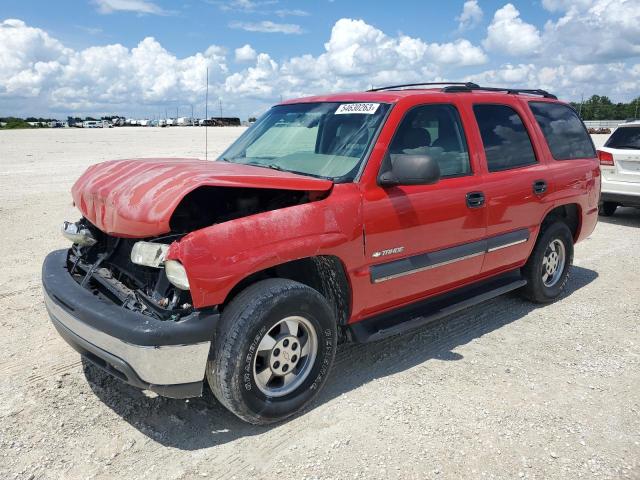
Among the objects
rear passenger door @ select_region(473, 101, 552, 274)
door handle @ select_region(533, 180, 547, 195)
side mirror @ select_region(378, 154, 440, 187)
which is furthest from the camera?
door handle @ select_region(533, 180, 547, 195)

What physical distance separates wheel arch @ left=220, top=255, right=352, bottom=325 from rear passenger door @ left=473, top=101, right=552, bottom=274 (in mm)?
1500

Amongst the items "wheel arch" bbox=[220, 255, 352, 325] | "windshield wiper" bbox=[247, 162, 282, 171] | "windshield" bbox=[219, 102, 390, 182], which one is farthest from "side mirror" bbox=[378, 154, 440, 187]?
"windshield wiper" bbox=[247, 162, 282, 171]

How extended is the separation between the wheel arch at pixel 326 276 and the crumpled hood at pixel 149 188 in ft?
1.60

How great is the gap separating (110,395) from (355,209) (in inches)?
78.2

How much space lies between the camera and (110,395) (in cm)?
359

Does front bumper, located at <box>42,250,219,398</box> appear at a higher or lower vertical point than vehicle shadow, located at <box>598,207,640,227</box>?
higher

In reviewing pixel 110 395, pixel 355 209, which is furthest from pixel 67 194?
pixel 355 209

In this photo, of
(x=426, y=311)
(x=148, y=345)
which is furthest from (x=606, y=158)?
(x=148, y=345)

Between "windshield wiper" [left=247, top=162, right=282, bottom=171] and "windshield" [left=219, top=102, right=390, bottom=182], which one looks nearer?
"windshield" [left=219, top=102, right=390, bottom=182]

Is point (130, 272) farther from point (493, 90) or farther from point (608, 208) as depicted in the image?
point (608, 208)

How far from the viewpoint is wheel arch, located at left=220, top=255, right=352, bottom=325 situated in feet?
11.4

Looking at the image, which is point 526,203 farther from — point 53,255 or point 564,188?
point 53,255

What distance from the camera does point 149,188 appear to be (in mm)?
3031

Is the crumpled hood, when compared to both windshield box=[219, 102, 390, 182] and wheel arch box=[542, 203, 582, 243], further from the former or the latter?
wheel arch box=[542, 203, 582, 243]
